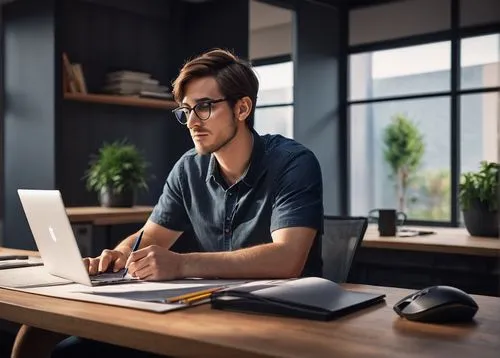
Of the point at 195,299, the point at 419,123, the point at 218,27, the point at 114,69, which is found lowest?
the point at 195,299

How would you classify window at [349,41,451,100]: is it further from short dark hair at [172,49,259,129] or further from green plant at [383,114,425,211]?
short dark hair at [172,49,259,129]

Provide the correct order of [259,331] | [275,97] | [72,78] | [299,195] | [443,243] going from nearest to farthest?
[259,331], [299,195], [443,243], [72,78], [275,97]

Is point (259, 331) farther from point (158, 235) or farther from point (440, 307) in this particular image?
point (158, 235)

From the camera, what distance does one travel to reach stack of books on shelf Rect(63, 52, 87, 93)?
4.30 meters

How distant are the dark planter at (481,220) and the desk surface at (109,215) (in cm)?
202

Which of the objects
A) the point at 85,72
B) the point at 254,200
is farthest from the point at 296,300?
the point at 85,72

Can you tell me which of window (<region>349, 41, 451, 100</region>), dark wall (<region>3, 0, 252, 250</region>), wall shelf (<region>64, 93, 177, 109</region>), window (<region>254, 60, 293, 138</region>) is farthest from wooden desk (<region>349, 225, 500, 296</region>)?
window (<region>254, 60, 293, 138</region>)

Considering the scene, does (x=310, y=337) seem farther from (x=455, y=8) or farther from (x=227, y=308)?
(x=455, y=8)

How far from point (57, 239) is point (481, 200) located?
7.81 feet

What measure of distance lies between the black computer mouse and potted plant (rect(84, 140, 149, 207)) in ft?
10.8

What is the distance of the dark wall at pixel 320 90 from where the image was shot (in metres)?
5.84

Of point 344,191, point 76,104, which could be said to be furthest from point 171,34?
point 344,191

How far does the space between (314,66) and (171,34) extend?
1.49 meters

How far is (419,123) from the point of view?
6086 mm
